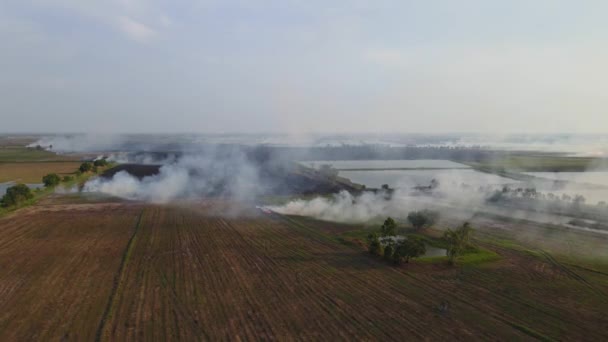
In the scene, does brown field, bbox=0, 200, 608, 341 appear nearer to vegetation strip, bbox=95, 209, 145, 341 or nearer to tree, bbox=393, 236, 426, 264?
vegetation strip, bbox=95, 209, 145, 341

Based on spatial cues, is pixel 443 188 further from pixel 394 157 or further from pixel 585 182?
pixel 394 157

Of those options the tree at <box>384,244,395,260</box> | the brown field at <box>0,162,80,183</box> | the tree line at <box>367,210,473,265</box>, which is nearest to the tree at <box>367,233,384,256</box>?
the tree line at <box>367,210,473,265</box>

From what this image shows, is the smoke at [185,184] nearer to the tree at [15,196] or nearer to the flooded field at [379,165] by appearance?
the tree at [15,196]

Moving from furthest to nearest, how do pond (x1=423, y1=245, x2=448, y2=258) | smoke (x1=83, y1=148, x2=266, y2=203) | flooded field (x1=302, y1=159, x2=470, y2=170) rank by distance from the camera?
flooded field (x1=302, y1=159, x2=470, y2=170) → smoke (x1=83, y1=148, x2=266, y2=203) → pond (x1=423, y1=245, x2=448, y2=258)

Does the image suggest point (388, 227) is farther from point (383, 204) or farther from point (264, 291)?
point (383, 204)

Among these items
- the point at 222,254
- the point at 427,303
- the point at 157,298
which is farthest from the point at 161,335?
the point at 427,303

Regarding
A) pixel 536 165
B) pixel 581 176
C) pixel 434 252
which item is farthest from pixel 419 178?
pixel 434 252
